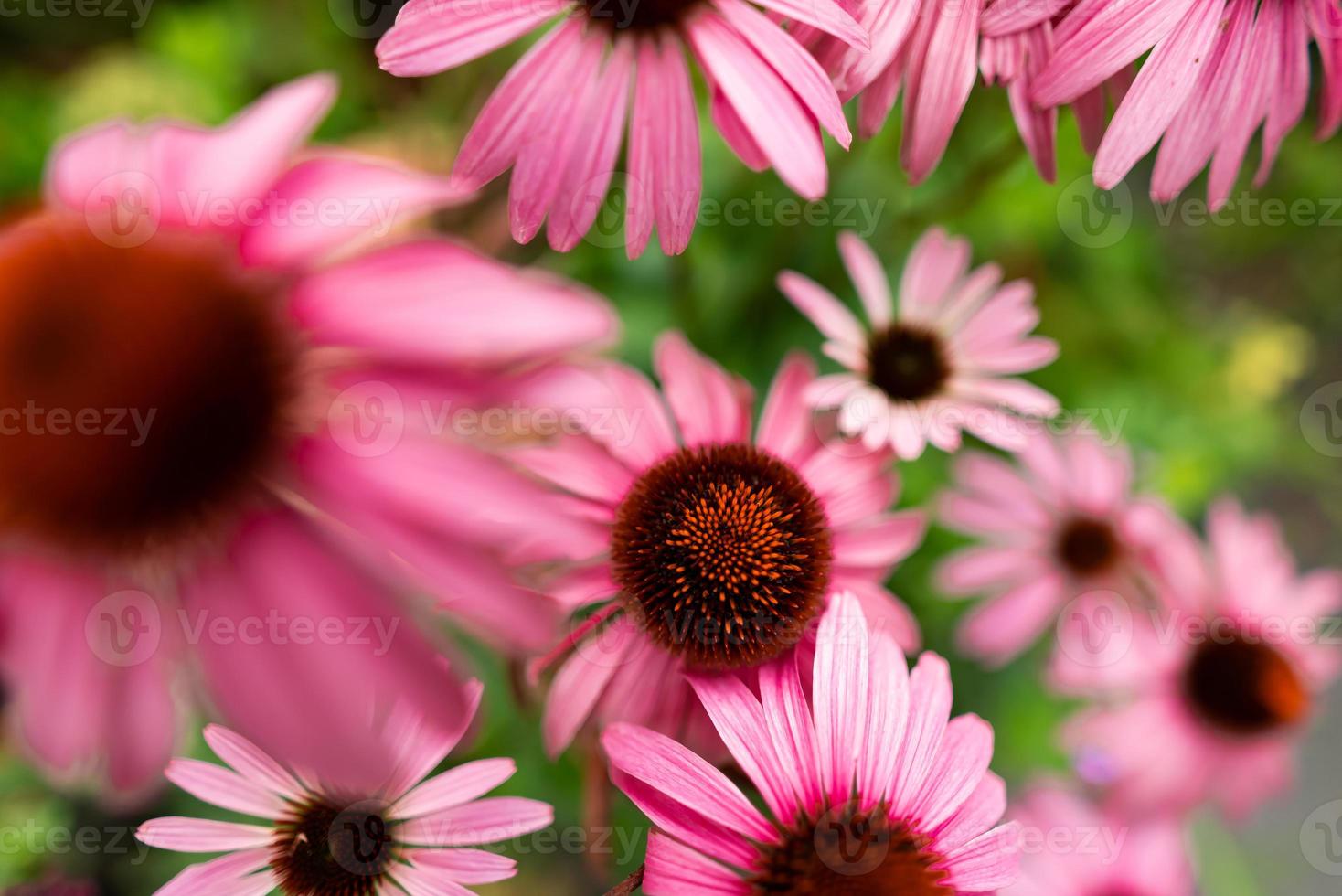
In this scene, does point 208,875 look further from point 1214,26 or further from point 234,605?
point 1214,26

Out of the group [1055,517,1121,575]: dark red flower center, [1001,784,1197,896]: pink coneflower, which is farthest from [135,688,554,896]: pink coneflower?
[1055,517,1121,575]: dark red flower center

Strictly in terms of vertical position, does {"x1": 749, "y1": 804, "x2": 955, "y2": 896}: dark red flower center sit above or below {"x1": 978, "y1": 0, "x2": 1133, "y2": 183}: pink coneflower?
below

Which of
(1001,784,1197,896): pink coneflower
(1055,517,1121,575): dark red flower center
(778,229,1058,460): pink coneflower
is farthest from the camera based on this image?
(1055,517,1121,575): dark red flower center

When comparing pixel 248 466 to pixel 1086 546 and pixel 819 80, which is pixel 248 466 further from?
pixel 1086 546

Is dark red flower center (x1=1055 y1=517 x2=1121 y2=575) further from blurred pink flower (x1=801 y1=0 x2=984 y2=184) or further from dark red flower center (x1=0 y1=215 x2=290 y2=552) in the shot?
dark red flower center (x1=0 y1=215 x2=290 y2=552)

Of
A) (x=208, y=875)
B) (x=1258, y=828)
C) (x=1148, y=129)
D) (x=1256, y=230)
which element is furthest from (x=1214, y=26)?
(x=1258, y=828)

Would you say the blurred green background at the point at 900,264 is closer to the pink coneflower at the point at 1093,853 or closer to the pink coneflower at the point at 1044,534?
the pink coneflower at the point at 1044,534

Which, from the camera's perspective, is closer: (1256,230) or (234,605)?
(234,605)
